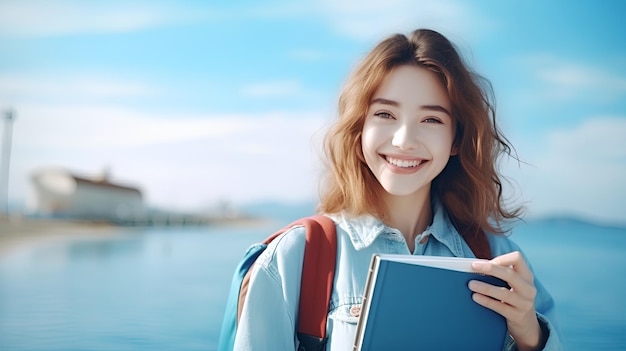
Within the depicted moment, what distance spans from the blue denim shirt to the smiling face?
0.35 ft

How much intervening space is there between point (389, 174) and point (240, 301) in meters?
0.36

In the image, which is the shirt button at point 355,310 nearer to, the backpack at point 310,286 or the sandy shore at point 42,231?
the backpack at point 310,286

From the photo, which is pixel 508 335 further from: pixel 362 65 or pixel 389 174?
pixel 362 65

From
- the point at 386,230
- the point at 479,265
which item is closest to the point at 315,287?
the point at 386,230

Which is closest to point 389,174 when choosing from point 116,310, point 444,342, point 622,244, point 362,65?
point 362,65

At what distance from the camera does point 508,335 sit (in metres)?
1.34

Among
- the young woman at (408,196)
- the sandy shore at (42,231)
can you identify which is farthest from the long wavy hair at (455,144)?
the sandy shore at (42,231)

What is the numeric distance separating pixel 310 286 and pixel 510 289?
1.15ft

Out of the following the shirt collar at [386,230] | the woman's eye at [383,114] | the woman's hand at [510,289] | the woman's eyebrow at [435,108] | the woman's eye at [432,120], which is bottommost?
the woman's hand at [510,289]

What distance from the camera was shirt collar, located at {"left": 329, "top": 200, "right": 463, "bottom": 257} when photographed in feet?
4.39

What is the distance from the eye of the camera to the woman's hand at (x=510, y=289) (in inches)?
45.6

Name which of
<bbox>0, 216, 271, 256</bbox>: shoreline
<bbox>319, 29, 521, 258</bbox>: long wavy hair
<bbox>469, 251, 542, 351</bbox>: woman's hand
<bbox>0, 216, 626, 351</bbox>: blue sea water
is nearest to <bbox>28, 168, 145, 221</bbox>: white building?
<bbox>0, 216, 271, 256</bbox>: shoreline

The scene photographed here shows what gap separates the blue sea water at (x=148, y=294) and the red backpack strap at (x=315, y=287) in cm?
442

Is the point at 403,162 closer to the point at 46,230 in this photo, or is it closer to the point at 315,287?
the point at 315,287
